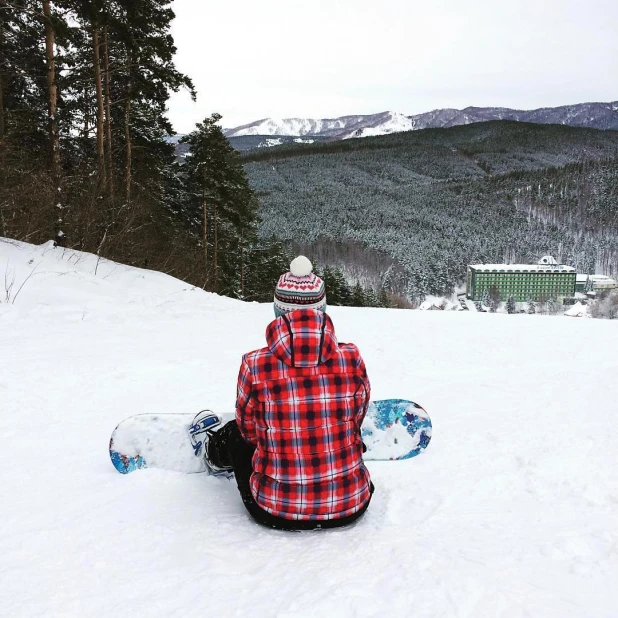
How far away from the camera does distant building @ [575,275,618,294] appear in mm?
97731

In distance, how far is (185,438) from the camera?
282 centimetres

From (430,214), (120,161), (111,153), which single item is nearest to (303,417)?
(111,153)

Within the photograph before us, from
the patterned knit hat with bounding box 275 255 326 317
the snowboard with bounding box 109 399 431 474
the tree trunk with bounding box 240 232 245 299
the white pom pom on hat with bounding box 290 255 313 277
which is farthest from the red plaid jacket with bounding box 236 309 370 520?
the tree trunk with bounding box 240 232 245 299

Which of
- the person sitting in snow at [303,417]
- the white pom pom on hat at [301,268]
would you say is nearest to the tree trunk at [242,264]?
the white pom pom on hat at [301,268]

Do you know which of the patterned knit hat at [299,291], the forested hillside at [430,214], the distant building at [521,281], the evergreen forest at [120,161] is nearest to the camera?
the patterned knit hat at [299,291]

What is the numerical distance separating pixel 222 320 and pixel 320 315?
6.25 meters

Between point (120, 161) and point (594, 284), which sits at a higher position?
point (120, 161)

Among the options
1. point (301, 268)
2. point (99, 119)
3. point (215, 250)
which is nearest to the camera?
point (301, 268)

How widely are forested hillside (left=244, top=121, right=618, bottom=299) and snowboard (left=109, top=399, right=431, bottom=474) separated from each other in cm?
9719

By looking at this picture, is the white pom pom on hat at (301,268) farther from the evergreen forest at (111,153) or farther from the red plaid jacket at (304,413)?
Answer: the evergreen forest at (111,153)

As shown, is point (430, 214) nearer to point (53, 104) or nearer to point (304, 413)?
point (53, 104)

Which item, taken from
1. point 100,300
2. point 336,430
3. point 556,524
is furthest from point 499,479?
point 100,300

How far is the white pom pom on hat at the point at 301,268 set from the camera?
7.31ft

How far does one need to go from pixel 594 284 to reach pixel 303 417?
377 feet
